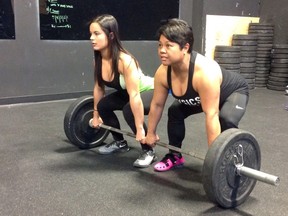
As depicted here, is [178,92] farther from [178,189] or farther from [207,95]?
[178,189]

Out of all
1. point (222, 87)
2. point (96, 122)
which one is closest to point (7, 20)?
point (96, 122)

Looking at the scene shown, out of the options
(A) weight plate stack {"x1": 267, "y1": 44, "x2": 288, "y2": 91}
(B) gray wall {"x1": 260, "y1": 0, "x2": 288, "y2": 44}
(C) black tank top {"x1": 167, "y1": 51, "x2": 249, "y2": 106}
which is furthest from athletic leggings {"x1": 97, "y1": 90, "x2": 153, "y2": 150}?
(B) gray wall {"x1": 260, "y1": 0, "x2": 288, "y2": 44}

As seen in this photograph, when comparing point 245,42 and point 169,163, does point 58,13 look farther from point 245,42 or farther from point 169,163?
point 245,42

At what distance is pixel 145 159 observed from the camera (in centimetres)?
184

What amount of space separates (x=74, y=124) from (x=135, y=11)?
7.07ft

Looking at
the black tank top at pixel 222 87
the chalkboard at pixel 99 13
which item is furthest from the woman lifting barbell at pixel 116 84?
the chalkboard at pixel 99 13

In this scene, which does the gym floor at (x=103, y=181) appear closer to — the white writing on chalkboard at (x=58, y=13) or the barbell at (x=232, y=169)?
the barbell at (x=232, y=169)

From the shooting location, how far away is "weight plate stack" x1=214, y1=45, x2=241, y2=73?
4.17m

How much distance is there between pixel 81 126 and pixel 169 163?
0.62 meters

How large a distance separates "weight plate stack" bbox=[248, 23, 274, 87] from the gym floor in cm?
221

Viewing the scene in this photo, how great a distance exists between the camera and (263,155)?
2.01 metres

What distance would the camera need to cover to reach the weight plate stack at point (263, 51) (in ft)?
14.9

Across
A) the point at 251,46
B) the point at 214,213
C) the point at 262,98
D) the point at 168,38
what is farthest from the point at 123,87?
the point at 251,46

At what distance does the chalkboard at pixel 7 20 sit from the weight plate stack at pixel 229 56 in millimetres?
2485
